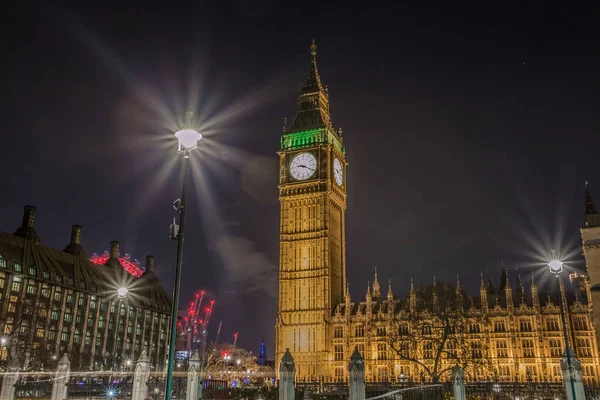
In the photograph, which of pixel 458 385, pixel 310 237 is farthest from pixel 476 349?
pixel 458 385

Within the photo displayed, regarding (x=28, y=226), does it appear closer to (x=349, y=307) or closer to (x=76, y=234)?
(x=76, y=234)

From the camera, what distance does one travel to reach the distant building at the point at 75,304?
8231cm

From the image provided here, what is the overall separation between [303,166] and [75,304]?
4811 centimetres

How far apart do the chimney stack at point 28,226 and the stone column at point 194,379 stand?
7741 centimetres

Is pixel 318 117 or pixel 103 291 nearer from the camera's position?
pixel 318 117

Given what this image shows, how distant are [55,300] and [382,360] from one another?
184 ft

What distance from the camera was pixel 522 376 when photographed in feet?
228

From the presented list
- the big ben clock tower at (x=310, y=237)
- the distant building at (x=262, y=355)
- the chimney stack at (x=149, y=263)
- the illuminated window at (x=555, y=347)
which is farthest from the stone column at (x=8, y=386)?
the distant building at (x=262, y=355)

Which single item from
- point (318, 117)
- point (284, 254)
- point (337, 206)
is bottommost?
point (284, 254)

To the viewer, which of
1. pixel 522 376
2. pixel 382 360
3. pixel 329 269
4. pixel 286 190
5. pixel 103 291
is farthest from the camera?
pixel 103 291

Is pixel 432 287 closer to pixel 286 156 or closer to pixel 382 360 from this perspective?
pixel 382 360

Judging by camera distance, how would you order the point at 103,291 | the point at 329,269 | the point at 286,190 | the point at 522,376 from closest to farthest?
the point at 522,376
the point at 329,269
the point at 286,190
the point at 103,291

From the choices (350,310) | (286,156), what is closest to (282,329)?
(350,310)

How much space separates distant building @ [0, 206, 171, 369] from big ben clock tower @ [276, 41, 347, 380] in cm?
3073
